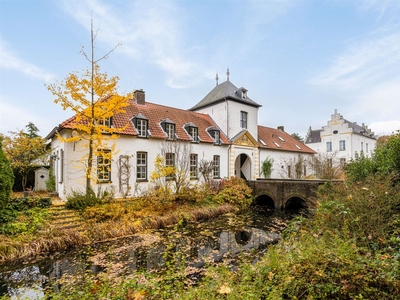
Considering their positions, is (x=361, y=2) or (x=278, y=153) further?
(x=278, y=153)

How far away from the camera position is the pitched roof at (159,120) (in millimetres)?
14008

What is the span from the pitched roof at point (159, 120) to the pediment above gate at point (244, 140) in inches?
47.4

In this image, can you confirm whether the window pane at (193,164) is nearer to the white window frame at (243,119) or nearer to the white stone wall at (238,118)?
the white stone wall at (238,118)

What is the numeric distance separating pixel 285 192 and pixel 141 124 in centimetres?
1157

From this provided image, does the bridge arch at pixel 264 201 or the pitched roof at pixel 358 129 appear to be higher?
the pitched roof at pixel 358 129

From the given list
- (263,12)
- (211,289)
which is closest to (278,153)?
(263,12)

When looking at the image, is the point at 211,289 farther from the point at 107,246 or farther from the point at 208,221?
the point at 208,221

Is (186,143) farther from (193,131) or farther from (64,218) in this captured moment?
(64,218)

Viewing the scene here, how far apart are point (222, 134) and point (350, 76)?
10.2m

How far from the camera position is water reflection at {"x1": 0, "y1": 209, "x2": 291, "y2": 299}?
5.20 meters

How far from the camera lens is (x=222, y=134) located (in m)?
19.3

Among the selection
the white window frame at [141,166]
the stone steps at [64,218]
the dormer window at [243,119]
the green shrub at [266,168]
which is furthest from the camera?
the green shrub at [266,168]

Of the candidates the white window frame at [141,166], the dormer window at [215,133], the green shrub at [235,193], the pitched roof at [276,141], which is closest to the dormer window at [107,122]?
the white window frame at [141,166]

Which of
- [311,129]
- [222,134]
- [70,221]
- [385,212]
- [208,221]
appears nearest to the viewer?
[385,212]
